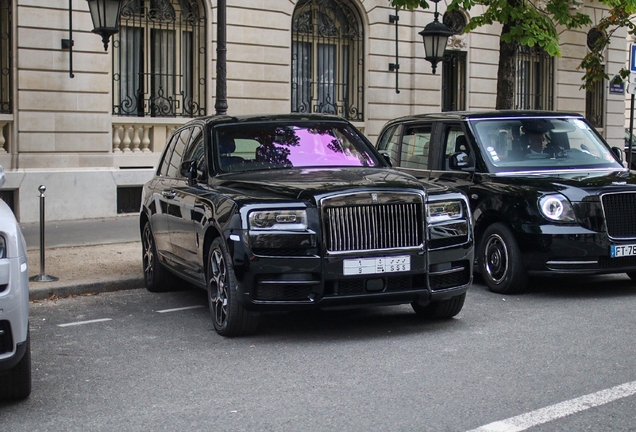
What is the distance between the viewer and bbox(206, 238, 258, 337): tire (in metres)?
7.13

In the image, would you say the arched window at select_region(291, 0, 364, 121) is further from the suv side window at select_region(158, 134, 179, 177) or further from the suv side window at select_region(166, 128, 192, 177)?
the suv side window at select_region(166, 128, 192, 177)

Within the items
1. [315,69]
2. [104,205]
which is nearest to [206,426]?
[104,205]

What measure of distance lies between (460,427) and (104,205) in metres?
12.5

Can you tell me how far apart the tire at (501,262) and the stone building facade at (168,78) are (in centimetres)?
874

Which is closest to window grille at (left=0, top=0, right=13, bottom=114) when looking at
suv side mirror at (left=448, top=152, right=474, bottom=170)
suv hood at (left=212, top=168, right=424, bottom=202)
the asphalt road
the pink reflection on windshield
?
the asphalt road

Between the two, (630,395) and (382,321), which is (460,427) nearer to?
(630,395)

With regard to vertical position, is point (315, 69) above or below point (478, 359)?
above

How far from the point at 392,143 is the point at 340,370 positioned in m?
5.64

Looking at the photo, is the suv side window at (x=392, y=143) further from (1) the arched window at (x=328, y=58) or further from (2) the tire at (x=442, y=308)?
(1) the arched window at (x=328, y=58)

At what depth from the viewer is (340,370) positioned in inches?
247

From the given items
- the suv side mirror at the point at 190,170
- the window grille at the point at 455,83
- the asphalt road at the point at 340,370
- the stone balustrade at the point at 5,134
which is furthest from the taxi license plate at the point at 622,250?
the window grille at the point at 455,83

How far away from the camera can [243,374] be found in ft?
20.3

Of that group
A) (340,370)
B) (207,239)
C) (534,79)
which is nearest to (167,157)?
(207,239)

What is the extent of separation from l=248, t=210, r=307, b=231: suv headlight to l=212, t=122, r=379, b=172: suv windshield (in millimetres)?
1249
